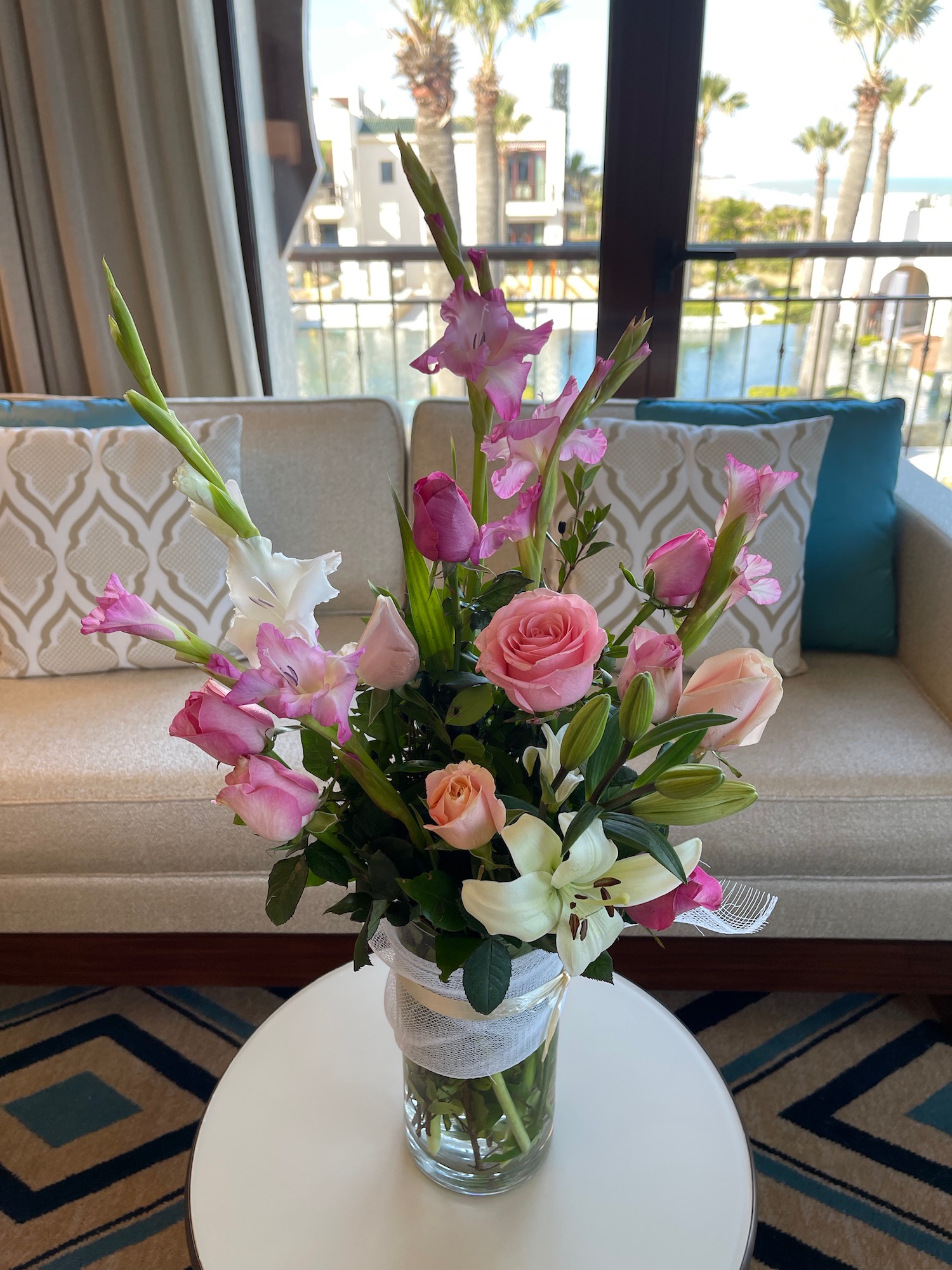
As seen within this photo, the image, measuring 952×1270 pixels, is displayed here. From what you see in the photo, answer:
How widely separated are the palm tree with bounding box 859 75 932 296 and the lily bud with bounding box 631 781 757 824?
8.10 ft

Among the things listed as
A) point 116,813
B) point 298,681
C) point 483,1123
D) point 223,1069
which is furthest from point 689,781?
point 223,1069

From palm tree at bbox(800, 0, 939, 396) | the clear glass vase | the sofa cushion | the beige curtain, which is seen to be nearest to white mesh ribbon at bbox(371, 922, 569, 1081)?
the clear glass vase

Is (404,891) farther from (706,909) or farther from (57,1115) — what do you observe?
(57,1115)

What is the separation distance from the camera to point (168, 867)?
1.38 m

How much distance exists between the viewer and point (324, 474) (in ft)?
5.95

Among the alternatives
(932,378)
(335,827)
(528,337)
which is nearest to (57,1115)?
(335,827)

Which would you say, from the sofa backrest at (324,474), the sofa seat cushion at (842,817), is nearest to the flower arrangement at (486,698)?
the sofa seat cushion at (842,817)

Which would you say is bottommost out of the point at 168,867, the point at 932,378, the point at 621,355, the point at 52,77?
the point at 168,867

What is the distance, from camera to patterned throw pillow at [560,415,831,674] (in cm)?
158

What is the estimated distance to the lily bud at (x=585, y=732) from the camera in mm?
514

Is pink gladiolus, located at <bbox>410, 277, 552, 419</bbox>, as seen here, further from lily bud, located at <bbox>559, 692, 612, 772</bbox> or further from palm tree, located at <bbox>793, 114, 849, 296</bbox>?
palm tree, located at <bbox>793, 114, 849, 296</bbox>

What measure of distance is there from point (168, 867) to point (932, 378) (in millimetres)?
3040

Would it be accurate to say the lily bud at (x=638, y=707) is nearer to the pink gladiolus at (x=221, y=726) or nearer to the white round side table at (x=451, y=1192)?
the pink gladiolus at (x=221, y=726)

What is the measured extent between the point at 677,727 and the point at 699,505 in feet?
3.65
